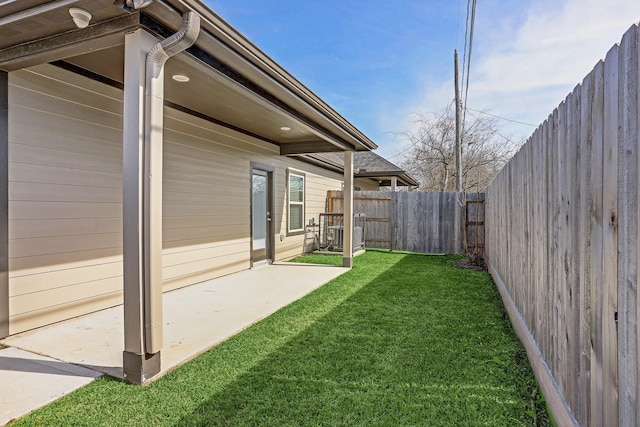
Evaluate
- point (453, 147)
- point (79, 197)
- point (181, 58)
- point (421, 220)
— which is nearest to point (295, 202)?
point (421, 220)

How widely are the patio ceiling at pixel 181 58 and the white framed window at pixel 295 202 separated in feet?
9.05

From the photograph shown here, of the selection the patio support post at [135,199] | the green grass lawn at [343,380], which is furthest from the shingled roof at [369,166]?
the patio support post at [135,199]

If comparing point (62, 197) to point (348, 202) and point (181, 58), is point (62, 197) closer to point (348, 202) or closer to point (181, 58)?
point (181, 58)

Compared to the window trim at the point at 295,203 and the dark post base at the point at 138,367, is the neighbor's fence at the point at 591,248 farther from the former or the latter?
the window trim at the point at 295,203

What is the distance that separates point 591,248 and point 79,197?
438 centimetres

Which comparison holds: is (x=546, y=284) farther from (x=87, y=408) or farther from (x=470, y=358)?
(x=87, y=408)

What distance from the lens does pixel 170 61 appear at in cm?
338

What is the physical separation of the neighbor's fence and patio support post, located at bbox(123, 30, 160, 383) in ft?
8.45

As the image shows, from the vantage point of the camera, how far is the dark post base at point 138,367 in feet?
8.29

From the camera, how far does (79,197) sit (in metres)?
3.88

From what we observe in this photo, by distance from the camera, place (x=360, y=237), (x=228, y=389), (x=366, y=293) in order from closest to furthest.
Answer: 1. (x=228, y=389)
2. (x=366, y=293)
3. (x=360, y=237)

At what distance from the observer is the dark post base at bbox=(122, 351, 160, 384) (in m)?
2.53

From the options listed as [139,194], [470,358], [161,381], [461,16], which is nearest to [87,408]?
[161,381]

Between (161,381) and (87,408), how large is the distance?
46cm
